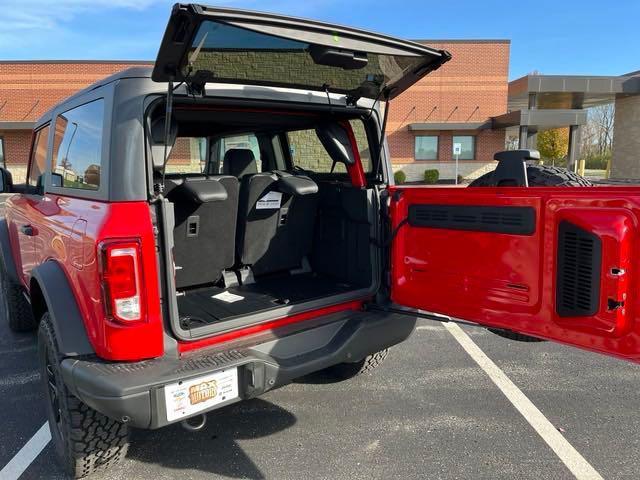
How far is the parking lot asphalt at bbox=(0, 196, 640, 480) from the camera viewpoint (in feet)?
8.80

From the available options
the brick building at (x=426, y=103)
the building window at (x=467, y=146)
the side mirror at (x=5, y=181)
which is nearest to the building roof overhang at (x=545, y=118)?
the brick building at (x=426, y=103)

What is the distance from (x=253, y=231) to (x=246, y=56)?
1503 mm

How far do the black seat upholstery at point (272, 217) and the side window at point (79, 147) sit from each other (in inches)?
42.9

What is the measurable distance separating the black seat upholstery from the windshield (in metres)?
0.83

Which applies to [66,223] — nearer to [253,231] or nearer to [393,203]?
[253,231]

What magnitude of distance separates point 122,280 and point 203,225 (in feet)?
3.62

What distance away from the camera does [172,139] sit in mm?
2709

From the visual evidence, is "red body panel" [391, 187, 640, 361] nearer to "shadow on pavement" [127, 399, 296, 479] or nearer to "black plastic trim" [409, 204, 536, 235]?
"black plastic trim" [409, 204, 536, 235]

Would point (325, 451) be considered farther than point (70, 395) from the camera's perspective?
Yes

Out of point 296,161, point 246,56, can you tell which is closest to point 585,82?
point 296,161

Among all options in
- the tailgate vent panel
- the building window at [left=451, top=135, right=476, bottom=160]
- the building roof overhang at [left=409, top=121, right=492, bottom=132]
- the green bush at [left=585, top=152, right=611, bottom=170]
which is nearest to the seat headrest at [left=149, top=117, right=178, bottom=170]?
the tailgate vent panel

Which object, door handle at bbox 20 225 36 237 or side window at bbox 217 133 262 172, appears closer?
door handle at bbox 20 225 36 237

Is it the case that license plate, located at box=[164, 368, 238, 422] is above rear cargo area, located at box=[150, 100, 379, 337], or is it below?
below

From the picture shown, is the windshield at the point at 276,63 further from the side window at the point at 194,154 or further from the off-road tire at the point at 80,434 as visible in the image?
the side window at the point at 194,154
